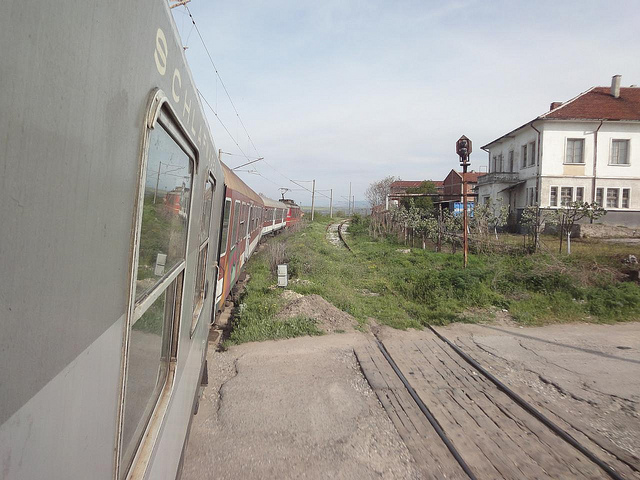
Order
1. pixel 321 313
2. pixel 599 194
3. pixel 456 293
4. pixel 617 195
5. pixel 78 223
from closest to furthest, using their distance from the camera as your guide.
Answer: pixel 78 223, pixel 321 313, pixel 456 293, pixel 617 195, pixel 599 194

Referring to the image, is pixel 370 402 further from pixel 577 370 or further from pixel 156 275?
pixel 156 275

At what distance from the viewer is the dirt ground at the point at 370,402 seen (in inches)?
139

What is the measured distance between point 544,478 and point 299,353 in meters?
3.51

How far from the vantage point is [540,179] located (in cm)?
2520

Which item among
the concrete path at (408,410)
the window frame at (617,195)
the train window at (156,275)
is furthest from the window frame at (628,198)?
the train window at (156,275)

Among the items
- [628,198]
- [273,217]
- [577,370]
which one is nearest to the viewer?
[577,370]

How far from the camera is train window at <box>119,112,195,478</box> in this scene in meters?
1.31

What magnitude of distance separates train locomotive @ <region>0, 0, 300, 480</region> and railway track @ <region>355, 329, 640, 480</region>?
2902 mm

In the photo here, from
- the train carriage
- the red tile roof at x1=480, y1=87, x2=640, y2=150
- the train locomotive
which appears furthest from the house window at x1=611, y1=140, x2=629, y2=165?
the train locomotive

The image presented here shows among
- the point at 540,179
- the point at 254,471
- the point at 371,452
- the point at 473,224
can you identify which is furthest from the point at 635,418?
the point at 540,179

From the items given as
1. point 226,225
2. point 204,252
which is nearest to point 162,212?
point 204,252

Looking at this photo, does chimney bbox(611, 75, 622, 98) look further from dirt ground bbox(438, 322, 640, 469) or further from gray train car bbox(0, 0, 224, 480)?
gray train car bbox(0, 0, 224, 480)

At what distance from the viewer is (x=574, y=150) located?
25359mm

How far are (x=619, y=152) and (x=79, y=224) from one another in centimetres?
3042
